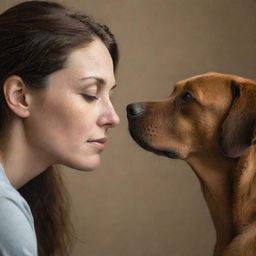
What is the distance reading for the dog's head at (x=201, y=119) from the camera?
1.27 m

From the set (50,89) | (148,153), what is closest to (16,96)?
(50,89)

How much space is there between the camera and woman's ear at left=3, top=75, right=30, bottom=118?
1135mm

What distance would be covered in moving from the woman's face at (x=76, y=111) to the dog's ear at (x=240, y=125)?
0.31 meters

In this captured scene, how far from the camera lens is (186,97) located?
144 cm

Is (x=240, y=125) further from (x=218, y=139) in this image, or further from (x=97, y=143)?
(x=97, y=143)

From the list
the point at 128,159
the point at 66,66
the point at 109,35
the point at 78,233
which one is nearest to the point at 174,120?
the point at 109,35

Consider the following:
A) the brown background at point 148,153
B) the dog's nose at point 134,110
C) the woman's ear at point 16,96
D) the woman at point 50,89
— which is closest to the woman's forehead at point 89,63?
the woman at point 50,89

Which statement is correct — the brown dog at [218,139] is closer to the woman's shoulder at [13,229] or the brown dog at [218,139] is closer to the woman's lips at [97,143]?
the woman's lips at [97,143]

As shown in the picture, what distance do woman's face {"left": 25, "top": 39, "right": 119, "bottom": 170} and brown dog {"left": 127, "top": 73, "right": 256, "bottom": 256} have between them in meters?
0.24

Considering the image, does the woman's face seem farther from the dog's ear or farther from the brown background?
the brown background

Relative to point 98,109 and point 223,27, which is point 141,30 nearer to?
point 223,27

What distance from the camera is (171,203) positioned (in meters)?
2.66

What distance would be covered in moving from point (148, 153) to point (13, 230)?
69.3 inches

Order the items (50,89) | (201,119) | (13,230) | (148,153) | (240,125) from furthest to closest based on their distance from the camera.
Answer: (148,153), (201,119), (240,125), (50,89), (13,230)
